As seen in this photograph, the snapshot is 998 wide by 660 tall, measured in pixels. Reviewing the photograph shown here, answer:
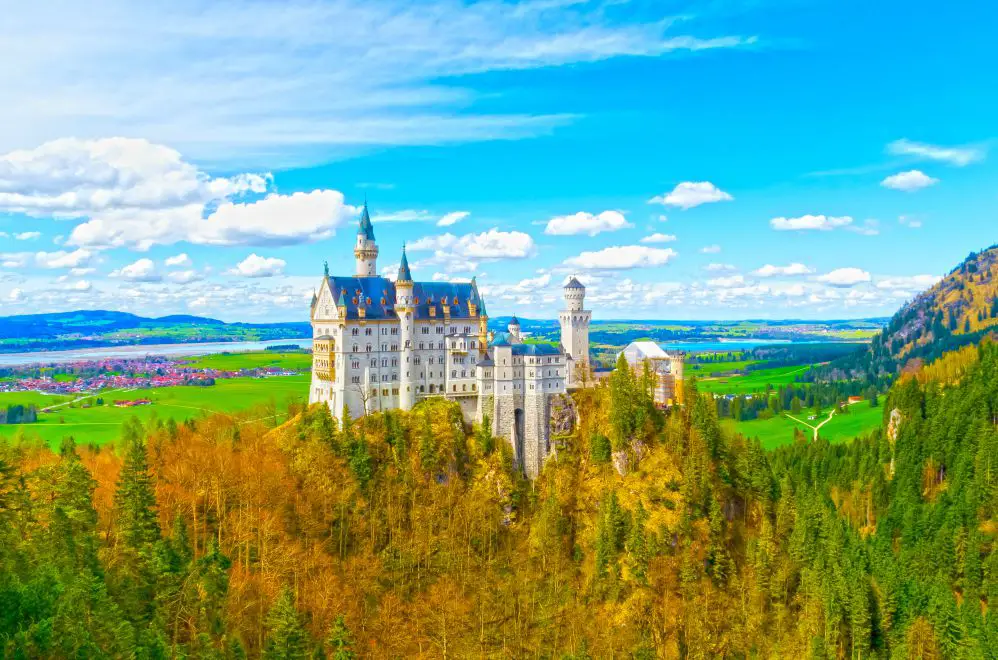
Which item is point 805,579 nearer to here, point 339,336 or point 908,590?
point 908,590

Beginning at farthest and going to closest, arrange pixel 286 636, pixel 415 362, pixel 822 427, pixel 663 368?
pixel 822 427 < pixel 663 368 < pixel 415 362 < pixel 286 636

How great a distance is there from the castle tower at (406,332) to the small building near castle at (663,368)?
32.6 meters

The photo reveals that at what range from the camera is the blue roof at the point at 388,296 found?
101250 mm

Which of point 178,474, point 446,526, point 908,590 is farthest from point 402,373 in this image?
point 908,590

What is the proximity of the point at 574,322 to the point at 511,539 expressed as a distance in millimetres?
32647

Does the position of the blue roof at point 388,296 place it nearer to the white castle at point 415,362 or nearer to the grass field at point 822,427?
the white castle at point 415,362

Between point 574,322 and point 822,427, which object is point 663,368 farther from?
point 822,427

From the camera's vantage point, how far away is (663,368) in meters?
117

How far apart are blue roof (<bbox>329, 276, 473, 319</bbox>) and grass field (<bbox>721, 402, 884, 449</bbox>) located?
259 feet

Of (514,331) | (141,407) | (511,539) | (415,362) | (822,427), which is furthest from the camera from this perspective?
(822,427)

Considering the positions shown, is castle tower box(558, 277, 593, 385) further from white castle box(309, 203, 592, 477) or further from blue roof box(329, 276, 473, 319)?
blue roof box(329, 276, 473, 319)

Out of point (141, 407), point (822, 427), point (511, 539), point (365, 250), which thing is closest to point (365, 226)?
Result: point (365, 250)

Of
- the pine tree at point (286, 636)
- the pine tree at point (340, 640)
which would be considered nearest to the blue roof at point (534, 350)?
the pine tree at point (340, 640)

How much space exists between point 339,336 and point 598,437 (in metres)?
37.2
